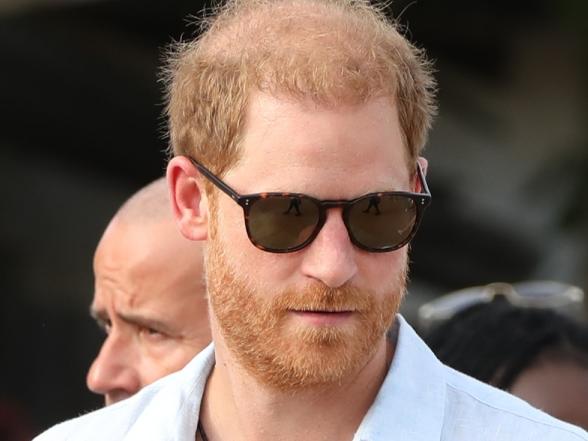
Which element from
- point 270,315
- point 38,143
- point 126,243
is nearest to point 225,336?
point 270,315

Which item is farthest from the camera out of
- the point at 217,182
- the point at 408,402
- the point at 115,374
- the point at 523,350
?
the point at 523,350

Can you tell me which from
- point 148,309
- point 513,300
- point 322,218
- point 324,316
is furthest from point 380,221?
point 513,300

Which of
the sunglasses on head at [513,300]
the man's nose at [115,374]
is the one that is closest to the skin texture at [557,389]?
the sunglasses on head at [513,300]

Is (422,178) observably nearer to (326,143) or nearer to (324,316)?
(326,143)

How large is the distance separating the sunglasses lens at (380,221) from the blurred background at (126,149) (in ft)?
29.0

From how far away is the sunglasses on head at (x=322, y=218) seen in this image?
9.48 ft

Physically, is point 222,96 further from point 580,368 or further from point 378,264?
point 580,368

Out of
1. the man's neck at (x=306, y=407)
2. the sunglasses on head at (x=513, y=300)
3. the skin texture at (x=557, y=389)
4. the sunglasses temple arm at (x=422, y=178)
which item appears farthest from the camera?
the sunglasses on head at (x=513, y=300)

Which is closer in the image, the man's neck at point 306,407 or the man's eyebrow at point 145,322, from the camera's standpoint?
the man's neck at point 306,407

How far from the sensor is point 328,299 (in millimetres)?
Result: 2850

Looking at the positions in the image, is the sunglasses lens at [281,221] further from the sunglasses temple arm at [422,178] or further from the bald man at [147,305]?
the bald man at [147,305]

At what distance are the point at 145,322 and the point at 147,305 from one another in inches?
1.9

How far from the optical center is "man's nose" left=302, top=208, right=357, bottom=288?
2830 millimetres

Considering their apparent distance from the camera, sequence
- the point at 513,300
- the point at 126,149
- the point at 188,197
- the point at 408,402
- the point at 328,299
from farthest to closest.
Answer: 1. the point at 126,149
2. the point at 513,300
3. the point at 188,197
4. the point at 408,402
5. the point at 328,299
